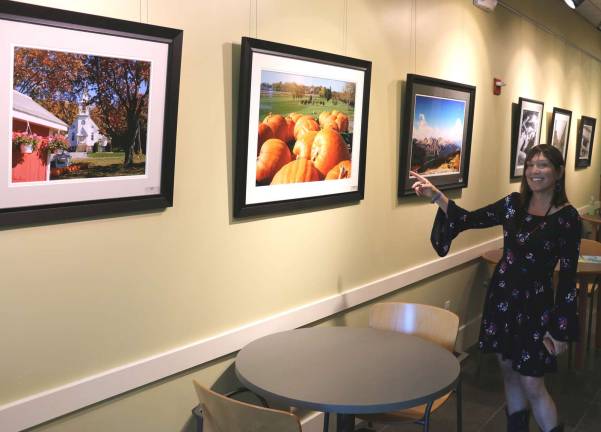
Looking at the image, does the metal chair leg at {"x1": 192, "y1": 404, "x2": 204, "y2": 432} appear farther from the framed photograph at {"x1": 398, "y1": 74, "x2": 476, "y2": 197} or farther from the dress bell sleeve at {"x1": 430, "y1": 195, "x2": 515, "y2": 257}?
the framed photograph at {"x1": 398, "y1": 74, "x2": 476, "y2": 197}

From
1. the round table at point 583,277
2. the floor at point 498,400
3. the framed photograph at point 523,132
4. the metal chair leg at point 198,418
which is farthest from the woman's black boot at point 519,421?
the framed photograph at point 523,132

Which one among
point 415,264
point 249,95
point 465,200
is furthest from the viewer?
point 465,200

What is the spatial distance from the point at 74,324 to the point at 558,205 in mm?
2267

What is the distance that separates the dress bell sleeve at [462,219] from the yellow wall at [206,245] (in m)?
0.44

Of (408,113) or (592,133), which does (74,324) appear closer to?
(408,113)

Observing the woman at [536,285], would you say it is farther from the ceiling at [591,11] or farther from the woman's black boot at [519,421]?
the ceiling at [591,11]

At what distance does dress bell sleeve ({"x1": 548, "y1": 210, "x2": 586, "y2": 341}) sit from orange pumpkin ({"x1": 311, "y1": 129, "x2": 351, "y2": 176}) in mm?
1149

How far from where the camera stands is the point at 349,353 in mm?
2561

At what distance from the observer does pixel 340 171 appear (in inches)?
125

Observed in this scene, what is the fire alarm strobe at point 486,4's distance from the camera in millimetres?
4434

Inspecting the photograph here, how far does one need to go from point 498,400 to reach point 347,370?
2.07 metres

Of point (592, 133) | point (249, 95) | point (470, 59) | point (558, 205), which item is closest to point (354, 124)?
point (249, 95)

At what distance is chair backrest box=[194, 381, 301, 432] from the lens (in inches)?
73.4

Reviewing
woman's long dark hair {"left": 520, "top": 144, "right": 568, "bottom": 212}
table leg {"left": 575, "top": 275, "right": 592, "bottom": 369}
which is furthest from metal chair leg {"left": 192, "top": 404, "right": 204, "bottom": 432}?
table leg {"left": 575, "top": 275, "right": 592, "bottom": 369}
